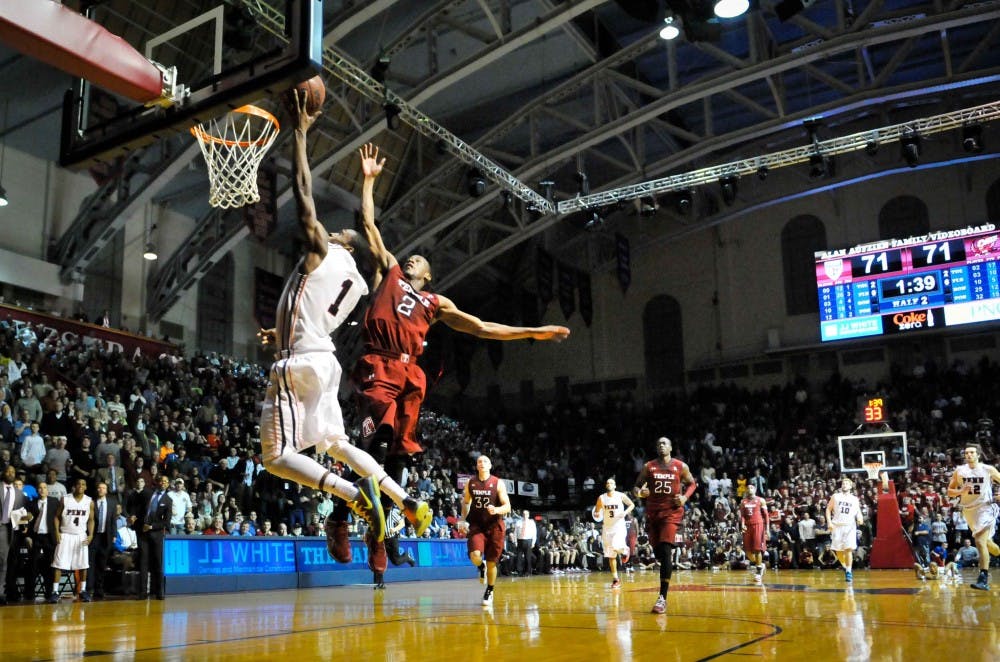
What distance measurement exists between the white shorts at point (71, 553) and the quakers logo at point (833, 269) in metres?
23.7

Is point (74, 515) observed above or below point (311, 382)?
below

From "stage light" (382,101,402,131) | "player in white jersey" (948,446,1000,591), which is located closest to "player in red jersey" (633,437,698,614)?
"player in white jersey" (948,446,1000,591)

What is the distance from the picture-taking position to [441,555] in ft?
65.7

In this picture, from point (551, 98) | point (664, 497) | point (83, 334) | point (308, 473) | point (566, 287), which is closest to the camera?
point (308, 473)

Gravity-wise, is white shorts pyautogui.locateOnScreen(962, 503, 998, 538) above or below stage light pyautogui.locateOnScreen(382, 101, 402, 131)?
below

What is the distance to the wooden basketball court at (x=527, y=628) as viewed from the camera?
5.29 meters

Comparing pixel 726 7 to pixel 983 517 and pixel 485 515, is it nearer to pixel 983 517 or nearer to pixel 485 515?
pixel 485 515

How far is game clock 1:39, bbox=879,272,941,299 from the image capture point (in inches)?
1086

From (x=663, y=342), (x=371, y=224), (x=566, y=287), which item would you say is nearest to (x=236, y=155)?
(x=371, y=224)

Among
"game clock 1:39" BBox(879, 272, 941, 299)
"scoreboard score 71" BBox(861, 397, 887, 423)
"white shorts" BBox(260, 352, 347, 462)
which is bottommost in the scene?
"white shorts" BBox(260, 352, 347, 462)

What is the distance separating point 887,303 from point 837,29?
370 inches

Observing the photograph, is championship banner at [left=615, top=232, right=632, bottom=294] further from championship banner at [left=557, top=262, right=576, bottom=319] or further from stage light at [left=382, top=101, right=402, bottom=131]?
stage light at [left=382, top=101, right=402, bottom=131]

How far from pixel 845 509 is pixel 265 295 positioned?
18.9 meters

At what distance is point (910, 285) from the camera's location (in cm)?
2792
